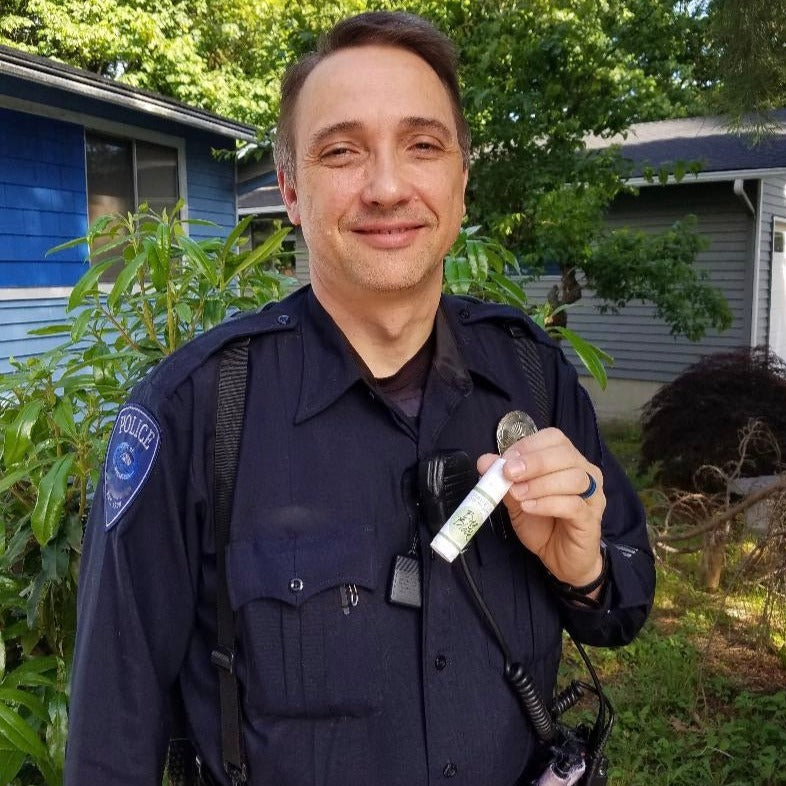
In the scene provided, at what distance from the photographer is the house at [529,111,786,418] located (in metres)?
10.4

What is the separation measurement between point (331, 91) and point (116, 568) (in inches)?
33.8

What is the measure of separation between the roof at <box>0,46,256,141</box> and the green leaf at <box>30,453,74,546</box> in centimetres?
566

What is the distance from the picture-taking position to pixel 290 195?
1488 millimetres

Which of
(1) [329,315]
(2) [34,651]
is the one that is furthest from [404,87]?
(2) [34,651]

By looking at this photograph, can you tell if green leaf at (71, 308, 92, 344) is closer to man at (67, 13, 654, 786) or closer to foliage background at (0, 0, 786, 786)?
foliage background at (0, 0, 786, 786)

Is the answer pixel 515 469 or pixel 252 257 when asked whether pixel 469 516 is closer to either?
pixel 515 469

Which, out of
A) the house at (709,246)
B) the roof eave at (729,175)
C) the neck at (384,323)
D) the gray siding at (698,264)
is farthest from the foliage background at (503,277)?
the gray siding at (698,264)

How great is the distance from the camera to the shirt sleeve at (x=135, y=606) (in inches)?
48.6

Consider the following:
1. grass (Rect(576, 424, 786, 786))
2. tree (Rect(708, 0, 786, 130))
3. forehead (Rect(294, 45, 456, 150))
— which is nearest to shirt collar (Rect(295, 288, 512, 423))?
forehead (Rect(294, 45, 456, 150))

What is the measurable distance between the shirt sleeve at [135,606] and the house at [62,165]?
592 centimetres

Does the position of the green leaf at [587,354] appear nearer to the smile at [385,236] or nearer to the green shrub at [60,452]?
the green shrub at [60,452]

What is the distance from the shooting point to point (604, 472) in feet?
5.24

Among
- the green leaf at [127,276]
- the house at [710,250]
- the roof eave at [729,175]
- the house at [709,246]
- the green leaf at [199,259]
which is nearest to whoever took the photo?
the green leaf at [127,276]

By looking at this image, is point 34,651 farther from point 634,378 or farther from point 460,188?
point 634,378
